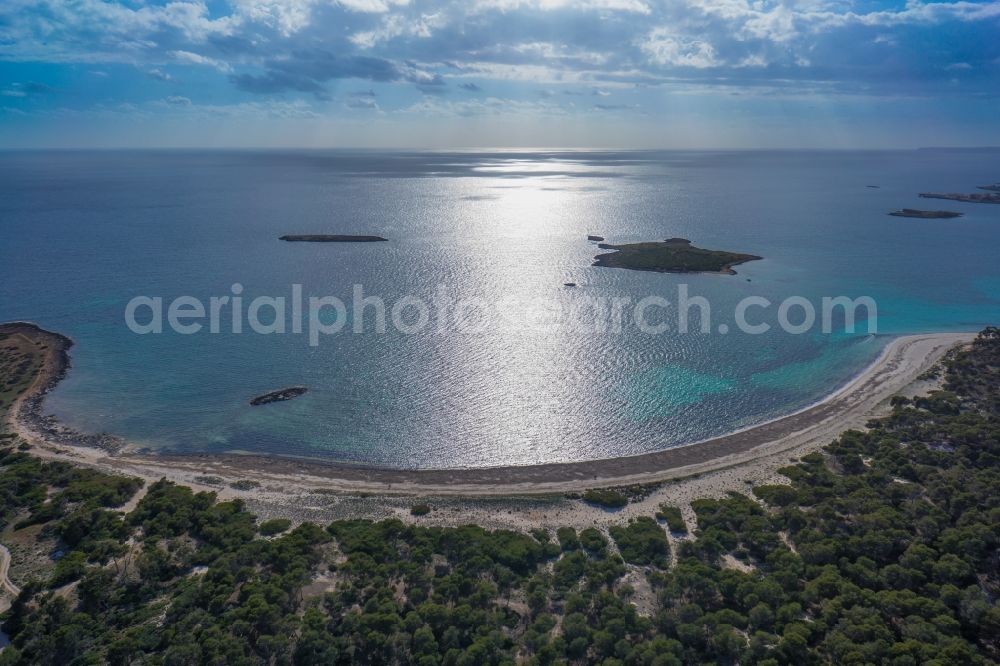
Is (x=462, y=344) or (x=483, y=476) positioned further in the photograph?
(x=462, y=344)

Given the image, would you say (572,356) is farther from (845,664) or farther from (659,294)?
(845,664)

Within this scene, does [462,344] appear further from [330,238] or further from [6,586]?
[330,238]

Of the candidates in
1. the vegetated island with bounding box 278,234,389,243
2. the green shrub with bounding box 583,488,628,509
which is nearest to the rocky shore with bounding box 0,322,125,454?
the green shrub with bounding box 583,488,628,509

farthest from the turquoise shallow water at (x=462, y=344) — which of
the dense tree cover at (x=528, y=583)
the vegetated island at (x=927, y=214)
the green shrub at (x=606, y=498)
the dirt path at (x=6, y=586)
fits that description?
the vegetated island at (x=927, y=214)

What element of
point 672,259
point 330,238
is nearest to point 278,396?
point 672,259

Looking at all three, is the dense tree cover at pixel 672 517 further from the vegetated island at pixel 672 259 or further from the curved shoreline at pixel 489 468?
the vegetated island at pixel 672 259

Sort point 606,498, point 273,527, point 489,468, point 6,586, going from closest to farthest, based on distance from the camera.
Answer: point 6,586, point 273,527, point 606,498, point 489,468
